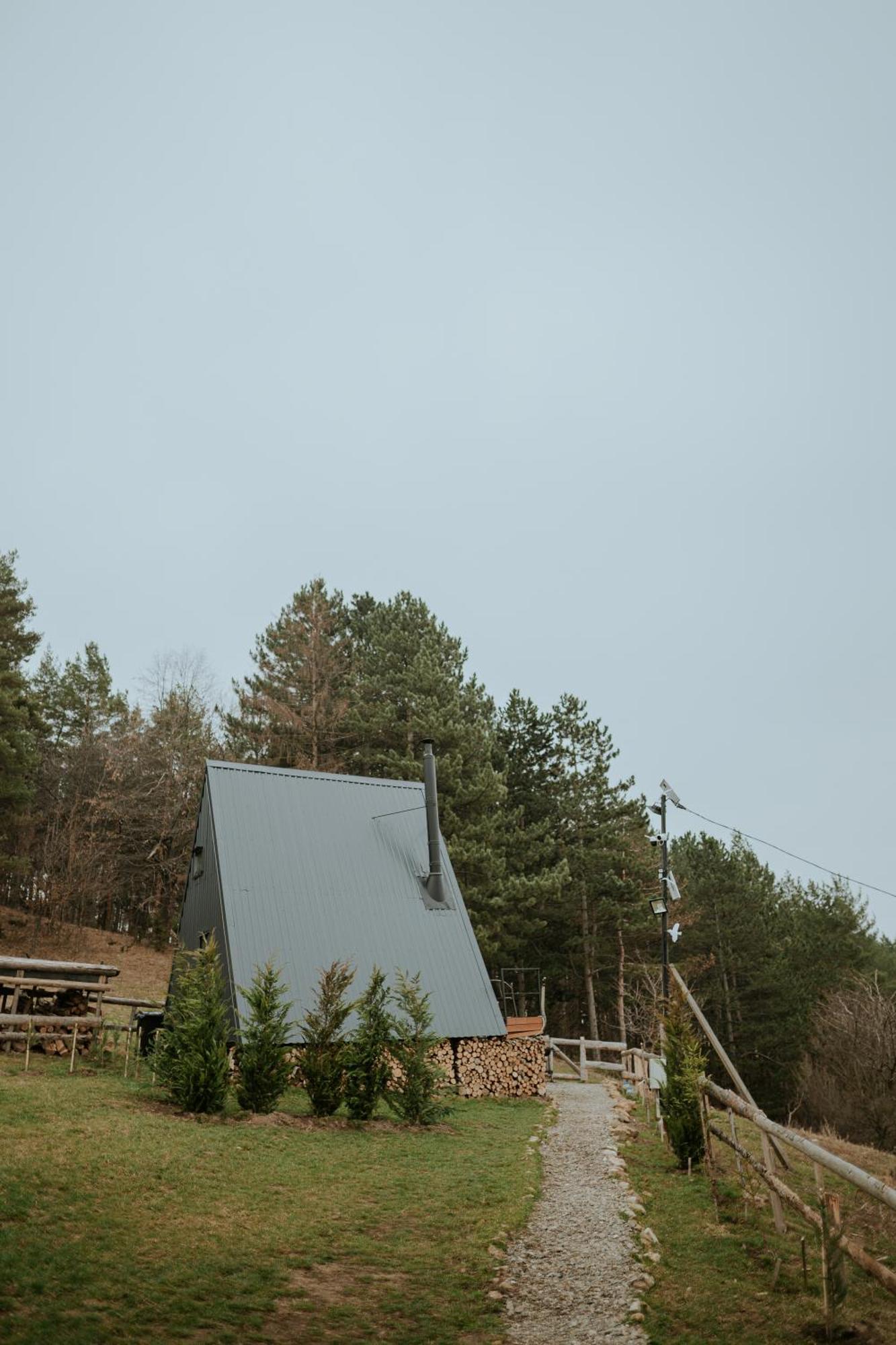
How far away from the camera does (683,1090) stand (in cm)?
1027

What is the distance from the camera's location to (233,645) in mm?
137875

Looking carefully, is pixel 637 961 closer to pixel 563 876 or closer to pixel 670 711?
pixel 563 876

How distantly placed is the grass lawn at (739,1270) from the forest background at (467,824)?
60.8 ft

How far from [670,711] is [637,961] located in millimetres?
84329

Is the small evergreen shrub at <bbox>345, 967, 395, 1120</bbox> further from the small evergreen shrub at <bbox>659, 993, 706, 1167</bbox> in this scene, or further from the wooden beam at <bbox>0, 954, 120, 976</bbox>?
the wooden beam at <bbox>0, 954, 120, 976</bbox>

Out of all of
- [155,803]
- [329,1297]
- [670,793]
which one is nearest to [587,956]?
[155,803]

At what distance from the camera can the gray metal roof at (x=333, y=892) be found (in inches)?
620

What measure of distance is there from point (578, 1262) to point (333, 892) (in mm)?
10325

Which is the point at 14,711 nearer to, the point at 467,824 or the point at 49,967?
the point at 467,824

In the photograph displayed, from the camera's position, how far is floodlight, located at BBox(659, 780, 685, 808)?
1723cm

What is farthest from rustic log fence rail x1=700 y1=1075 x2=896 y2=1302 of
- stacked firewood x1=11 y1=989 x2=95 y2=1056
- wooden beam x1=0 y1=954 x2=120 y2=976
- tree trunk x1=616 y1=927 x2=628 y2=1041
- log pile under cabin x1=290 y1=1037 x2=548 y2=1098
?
tree trunk x1=616 y1=927 x2=628 y2=1041

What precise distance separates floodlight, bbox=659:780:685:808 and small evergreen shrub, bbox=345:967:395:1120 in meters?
7.10

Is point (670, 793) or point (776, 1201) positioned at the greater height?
point (670, 793)

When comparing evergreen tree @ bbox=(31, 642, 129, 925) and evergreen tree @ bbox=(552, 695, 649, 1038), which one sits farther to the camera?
evergreen tree @ bbox=(552, 695, 649, 1038)
